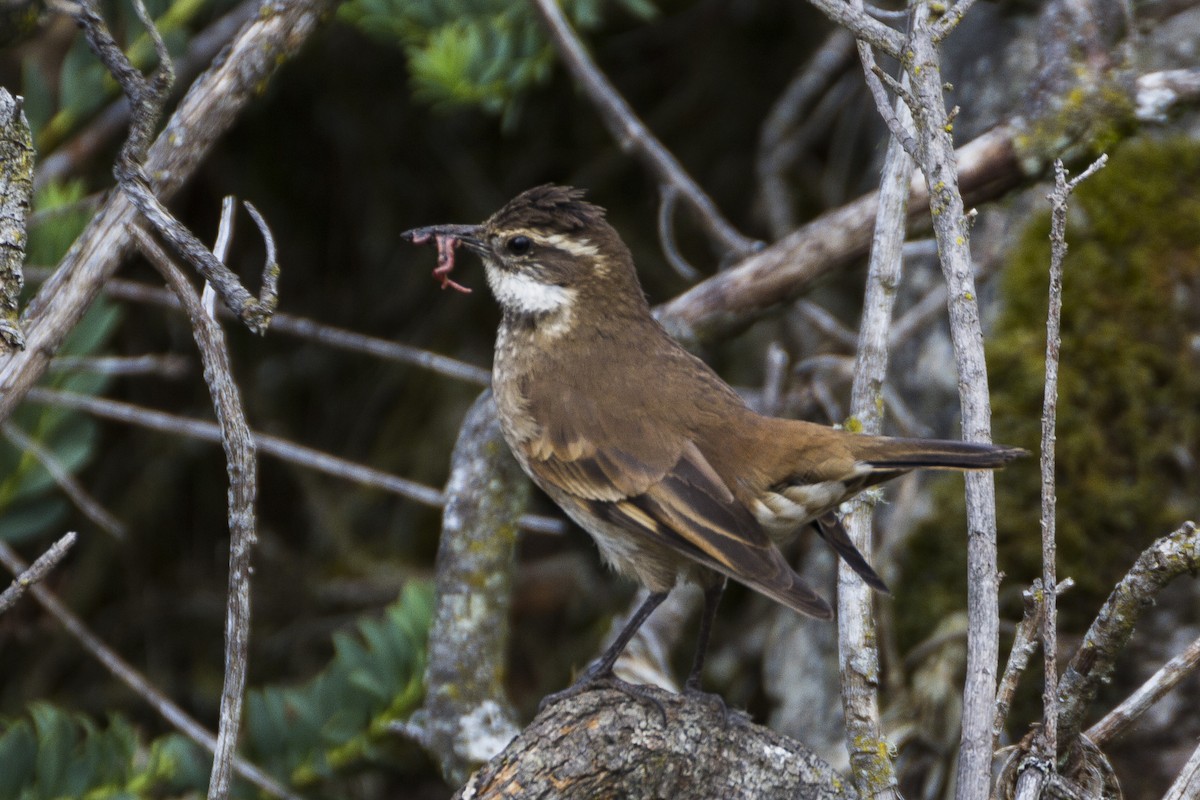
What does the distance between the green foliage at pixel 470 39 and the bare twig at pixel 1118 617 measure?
10.1 feet

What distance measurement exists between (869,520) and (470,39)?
8.25 feet

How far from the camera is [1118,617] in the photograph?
2.94 m

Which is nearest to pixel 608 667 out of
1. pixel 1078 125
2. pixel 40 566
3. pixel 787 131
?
pixel 40 566

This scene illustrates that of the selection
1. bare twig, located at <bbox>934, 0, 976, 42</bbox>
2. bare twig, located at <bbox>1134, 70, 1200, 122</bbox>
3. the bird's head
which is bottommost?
the bird's head

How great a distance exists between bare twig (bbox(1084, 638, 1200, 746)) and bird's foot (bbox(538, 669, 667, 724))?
3.77ft

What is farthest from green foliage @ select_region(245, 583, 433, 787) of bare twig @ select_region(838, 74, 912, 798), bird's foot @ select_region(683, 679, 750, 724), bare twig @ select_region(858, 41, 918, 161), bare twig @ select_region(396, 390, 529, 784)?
bare twig @ select_region(858, 41, 918, 161)

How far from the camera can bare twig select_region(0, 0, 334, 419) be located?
11.1 feet

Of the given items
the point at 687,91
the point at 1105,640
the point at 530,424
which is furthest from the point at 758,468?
the point at 687,91

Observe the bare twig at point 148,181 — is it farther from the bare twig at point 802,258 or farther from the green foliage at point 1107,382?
the green foliage at point 1107,382

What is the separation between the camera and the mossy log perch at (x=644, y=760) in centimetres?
312

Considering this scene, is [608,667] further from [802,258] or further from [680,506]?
[802,258]

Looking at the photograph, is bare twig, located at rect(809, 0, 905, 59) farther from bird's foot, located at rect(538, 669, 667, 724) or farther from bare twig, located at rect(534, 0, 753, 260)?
bare twig, located at rect(534, 0, 753, 260)

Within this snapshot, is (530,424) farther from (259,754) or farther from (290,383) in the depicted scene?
(290,383)

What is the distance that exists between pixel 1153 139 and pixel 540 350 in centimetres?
287
